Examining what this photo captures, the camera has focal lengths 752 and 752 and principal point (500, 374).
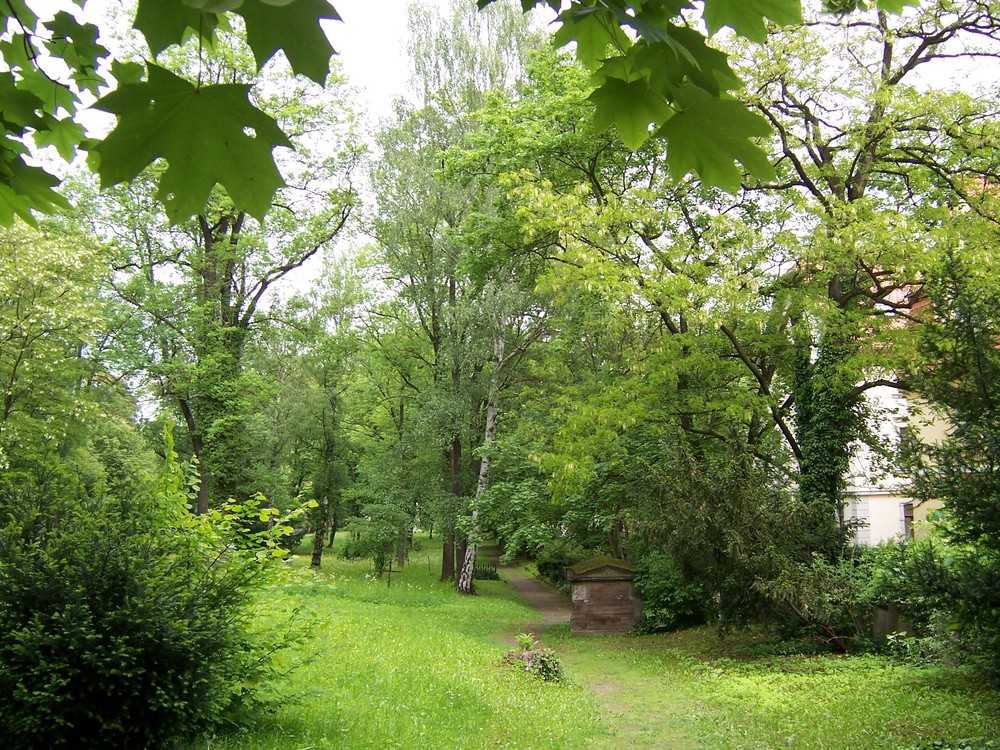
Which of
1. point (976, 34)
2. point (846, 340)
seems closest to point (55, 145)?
point (846, 340)

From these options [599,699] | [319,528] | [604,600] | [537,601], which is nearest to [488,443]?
[604,600]

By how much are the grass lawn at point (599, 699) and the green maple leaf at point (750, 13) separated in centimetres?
549

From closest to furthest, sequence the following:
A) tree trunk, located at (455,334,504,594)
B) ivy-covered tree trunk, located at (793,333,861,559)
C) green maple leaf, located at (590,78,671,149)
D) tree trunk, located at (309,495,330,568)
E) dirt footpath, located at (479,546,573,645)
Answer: green maple leaf, located at (590,78,671,149), ivy-covered tree trunk, located at (793,333,861,559), dirt footpath, located at (479,546,573,645), tree trunk, located at (455,334,504,594), tree trunk, located at (309,495,330,568)

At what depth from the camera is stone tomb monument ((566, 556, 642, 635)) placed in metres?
16.7

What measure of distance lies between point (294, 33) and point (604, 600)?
54.7 feet

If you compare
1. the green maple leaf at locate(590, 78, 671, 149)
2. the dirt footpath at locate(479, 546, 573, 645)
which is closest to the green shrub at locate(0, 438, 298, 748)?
the green maple leaf at locate(590, 78, 671, 149)

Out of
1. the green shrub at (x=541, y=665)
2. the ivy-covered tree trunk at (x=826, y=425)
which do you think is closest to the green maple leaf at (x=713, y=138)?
the green shrub at (x=541, y=665)

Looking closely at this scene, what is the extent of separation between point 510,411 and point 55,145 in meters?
21.9

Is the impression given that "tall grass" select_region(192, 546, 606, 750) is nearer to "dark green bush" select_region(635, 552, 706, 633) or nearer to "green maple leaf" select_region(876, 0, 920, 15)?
"dark green bush" select_region(635, 552, 706, 633)

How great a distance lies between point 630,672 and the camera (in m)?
12.0

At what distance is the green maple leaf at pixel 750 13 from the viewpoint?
1807 millimetres

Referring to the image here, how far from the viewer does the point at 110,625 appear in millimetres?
4883

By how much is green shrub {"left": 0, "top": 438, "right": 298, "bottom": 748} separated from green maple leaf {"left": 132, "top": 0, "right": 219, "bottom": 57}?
171 inches

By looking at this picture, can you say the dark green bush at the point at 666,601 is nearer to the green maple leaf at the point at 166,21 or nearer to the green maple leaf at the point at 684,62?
the green maple leaf at the point at 684,62
